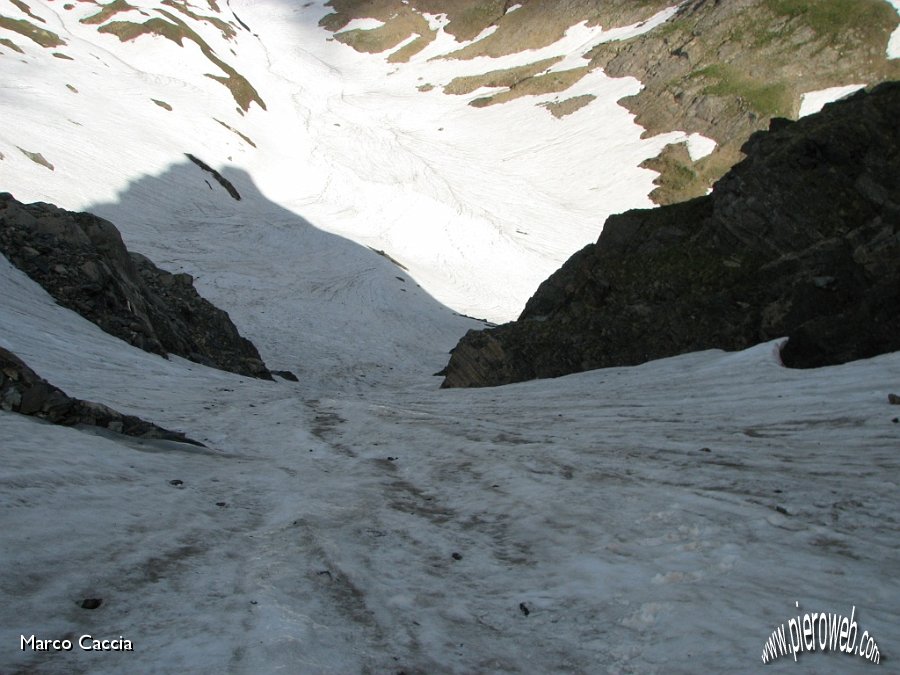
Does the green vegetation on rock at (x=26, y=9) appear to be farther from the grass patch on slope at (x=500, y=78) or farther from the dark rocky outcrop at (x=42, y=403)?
the dark rocky outcrop at (x=42, y=403)

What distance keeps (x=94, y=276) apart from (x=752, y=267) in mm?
15886

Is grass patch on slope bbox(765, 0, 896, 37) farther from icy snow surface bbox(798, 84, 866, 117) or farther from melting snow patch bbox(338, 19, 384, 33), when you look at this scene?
melting snow patch bbox(338, 19, 384, 33)

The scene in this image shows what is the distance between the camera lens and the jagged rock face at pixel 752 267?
13773mm

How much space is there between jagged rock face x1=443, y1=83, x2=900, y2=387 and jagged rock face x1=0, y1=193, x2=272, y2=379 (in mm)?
7858

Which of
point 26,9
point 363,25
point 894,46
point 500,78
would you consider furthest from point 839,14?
point 26,9

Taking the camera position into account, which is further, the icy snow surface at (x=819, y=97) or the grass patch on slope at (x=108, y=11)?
the grass patch on slope at (x=108, y=11)

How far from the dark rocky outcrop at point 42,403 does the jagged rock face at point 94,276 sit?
918 centimetres

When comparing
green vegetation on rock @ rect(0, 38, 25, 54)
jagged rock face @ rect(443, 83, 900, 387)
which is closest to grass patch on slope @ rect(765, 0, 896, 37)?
jagged rock face @ rect(443, 83, 900, 387)

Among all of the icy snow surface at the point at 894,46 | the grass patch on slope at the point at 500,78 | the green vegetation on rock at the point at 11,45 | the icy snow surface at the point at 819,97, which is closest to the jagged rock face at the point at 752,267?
the green vegetation on rock at the point at 11,45

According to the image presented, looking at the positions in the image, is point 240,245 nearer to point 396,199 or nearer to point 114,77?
point 396,199

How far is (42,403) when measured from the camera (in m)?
7.05

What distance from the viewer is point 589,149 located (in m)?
68.9

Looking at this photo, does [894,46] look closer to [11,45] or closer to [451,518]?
[11,45]

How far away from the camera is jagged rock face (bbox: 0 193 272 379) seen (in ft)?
53.2
